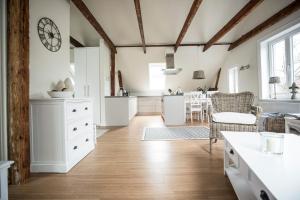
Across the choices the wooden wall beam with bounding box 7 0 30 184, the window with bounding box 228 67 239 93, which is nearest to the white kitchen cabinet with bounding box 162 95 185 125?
the window with bounding box 228 67 239 93

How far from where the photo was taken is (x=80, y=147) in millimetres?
2533


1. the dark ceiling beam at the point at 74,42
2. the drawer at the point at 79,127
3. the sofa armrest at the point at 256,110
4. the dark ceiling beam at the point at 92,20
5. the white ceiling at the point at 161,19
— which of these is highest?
the white ceiling at the point at 161,19

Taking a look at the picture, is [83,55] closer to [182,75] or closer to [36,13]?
[36,13]

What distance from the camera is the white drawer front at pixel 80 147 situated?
2.27 metres

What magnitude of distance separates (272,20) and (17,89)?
5.11m

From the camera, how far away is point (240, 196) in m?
1.30

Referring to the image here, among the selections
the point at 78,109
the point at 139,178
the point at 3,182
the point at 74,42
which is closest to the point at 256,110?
the point at 139,178

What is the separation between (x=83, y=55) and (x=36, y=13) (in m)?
2.86

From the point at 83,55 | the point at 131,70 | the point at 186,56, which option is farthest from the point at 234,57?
the point at 83,55

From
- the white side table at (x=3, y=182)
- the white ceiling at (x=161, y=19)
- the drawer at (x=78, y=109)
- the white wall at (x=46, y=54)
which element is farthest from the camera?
the white ceiling at (x=161, y=19)

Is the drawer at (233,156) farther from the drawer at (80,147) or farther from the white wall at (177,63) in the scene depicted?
the white wall at (177,63)

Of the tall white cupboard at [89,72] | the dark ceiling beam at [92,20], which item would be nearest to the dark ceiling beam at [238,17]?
the dark ceiling beam at [92,20]

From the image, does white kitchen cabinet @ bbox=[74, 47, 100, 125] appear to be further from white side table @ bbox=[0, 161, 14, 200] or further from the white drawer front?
white side table @ bbox=[0, 161, 14, 200]

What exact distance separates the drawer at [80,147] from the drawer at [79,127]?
7 cm
